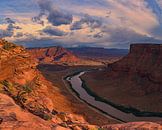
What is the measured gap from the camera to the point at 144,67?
90.0m

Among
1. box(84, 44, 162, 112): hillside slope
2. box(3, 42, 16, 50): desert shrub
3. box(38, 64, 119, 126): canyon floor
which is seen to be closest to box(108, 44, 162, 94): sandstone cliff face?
box(84, 44, 162, 112): hillside slope

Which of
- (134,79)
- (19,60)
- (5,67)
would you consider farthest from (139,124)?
(134,79)

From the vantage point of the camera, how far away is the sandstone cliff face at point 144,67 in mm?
78688

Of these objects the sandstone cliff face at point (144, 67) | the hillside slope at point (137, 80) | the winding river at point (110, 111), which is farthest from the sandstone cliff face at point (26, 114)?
the sandstone cliff face at point (144, 67)

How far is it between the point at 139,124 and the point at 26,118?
369cm

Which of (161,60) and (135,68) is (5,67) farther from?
(135,68)

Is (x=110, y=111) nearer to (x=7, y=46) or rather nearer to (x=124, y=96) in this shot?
(x=124, y=96)

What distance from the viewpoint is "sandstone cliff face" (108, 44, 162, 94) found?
258 ft

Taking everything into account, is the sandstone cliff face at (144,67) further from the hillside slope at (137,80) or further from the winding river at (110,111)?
the winding river at (110,111)

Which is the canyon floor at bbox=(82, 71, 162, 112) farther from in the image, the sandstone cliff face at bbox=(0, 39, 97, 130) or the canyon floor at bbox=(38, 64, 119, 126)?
the sandstone cliff face at bbox=(0, 39, 97, 130)

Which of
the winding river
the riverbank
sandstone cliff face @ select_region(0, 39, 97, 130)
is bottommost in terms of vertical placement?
the winding river

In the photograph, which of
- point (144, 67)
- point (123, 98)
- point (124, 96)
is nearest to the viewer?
point (123, 98)

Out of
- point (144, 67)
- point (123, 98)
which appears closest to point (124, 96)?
point (123, 98)

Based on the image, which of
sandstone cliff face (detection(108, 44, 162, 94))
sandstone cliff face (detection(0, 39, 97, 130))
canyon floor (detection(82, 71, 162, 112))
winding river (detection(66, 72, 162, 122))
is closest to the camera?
sandstone cliff face (detection(0, 39, 97, 130))
